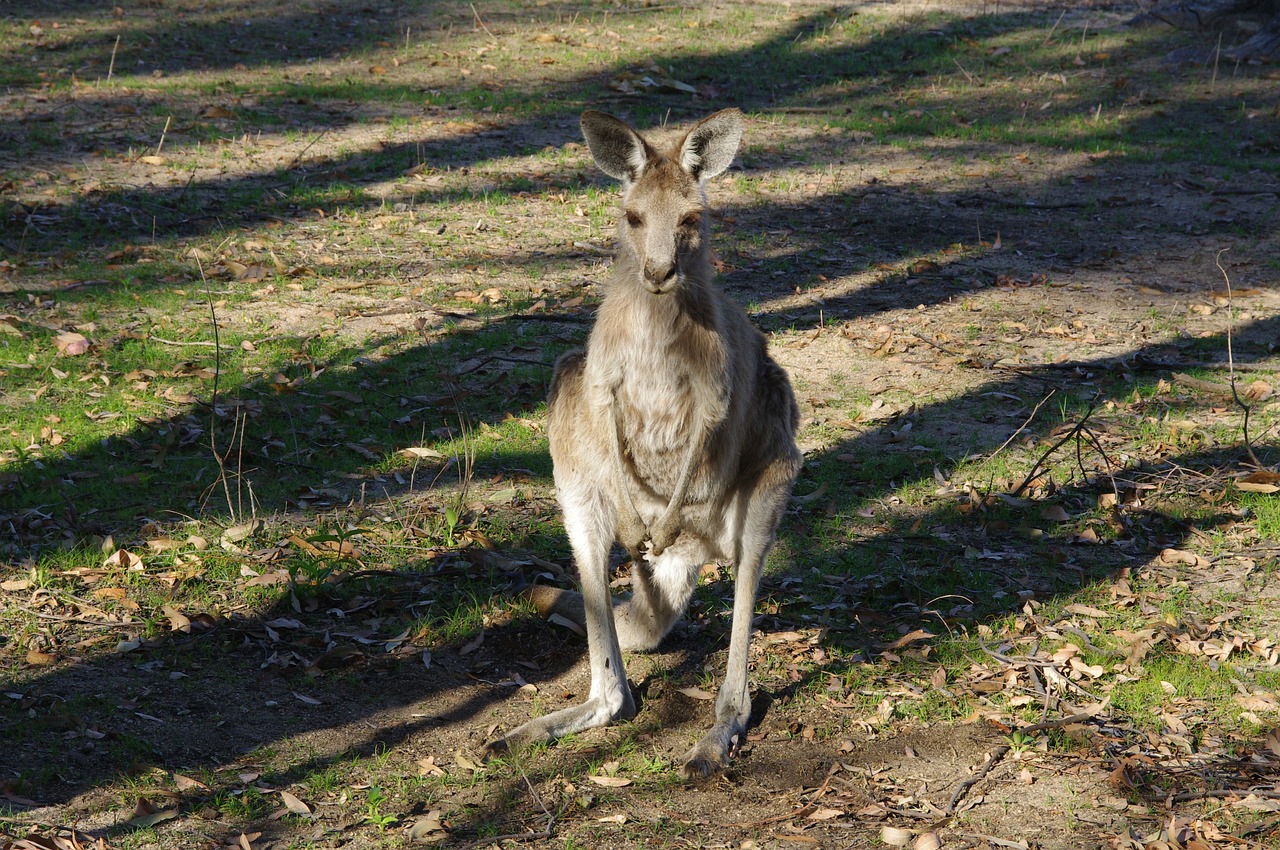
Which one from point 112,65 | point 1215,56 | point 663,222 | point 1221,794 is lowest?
point 1221,794

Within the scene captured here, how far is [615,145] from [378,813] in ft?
7.44

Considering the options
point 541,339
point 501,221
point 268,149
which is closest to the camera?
point 541,339

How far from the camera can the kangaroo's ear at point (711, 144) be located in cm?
374

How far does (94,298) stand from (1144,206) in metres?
7.97

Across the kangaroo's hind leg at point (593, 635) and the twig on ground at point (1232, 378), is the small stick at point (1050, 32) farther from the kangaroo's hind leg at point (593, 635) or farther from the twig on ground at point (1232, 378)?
the kangaroo's hind leg at point (593, 635)

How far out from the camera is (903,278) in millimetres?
7977

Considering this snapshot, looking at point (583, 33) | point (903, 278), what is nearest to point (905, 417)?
point (903, 278)

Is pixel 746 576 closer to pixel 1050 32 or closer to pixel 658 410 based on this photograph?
Answer: pixel 658 410

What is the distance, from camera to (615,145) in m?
3.78

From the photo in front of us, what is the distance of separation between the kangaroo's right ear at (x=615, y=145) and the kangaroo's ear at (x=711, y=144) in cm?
14

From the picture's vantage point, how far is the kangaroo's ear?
3736 mm

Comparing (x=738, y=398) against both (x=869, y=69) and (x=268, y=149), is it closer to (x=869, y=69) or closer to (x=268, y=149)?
(x=268, y=149)

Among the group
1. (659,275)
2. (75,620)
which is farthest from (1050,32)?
(75,620)

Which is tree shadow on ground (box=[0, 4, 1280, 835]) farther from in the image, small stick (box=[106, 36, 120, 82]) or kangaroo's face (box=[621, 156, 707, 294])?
small stick (box=[106, 36, 120, 82])
